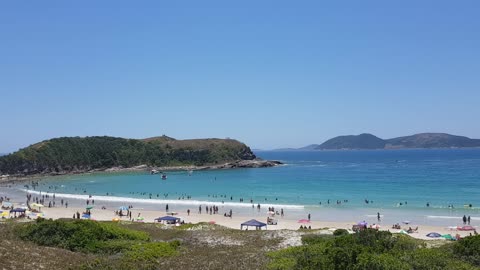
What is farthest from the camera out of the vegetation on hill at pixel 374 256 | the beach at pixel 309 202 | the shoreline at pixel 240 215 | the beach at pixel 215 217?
the beach at pixel 309 202

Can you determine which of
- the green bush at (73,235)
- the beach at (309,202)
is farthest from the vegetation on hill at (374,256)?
the beach at (309,202)

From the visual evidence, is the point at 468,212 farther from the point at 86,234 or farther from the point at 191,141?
the point at 191,141

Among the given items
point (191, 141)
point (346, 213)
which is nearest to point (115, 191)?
point (346, 213)

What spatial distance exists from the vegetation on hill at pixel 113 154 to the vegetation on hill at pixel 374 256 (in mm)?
127207

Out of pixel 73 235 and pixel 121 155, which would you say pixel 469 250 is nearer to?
pixel 73 235

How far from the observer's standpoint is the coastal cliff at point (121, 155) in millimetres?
129125

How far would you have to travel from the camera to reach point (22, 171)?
125 m

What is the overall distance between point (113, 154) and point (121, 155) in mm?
2853

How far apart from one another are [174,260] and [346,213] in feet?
128

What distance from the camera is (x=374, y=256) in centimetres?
1245

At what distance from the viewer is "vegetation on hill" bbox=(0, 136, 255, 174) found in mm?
129000

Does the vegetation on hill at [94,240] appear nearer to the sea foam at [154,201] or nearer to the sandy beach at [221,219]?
the sandy beach at [221,219]

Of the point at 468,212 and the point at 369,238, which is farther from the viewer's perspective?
the point at 468,212

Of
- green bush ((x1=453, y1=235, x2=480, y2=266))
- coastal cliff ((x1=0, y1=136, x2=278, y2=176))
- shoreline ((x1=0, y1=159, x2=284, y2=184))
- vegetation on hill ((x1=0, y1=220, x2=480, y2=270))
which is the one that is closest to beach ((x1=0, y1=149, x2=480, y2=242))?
green bush ((x1=453, y1=235, x2=480, y2=266))
